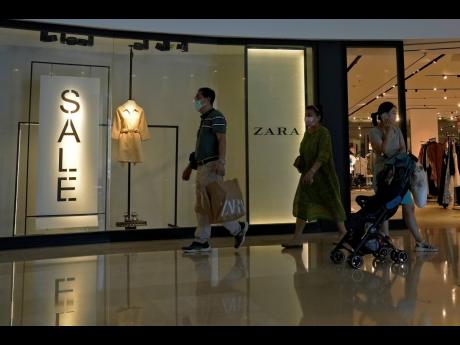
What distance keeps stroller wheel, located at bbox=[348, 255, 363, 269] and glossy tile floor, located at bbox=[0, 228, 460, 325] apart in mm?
53

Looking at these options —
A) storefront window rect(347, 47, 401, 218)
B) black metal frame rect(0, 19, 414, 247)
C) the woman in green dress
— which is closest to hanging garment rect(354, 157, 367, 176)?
storefront window rect(347, 47, 401, 218)

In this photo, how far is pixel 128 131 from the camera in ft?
17.5

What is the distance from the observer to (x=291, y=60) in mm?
5688

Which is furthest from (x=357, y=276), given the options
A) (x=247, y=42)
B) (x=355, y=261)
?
(x=247, y=42)

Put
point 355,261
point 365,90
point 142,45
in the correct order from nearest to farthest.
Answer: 1. point 355,261
2. point 142,45
3. point 365,90

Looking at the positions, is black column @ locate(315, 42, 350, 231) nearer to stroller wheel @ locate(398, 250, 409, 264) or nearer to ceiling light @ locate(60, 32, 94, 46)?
stroller wheel @ locate(398, 250, 409, 264)

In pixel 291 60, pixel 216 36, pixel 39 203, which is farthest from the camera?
pixel 291 60

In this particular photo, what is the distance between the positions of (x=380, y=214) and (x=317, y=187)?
0.87 meters

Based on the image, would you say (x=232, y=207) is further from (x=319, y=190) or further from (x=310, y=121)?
(x=310, y=121)

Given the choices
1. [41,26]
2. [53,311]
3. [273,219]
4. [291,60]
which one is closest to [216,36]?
[291,60]

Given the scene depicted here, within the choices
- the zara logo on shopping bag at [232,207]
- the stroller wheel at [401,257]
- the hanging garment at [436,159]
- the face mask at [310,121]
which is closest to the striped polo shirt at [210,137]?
the zara logo on shopping bag at [232,207]

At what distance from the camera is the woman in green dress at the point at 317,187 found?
155 inches
